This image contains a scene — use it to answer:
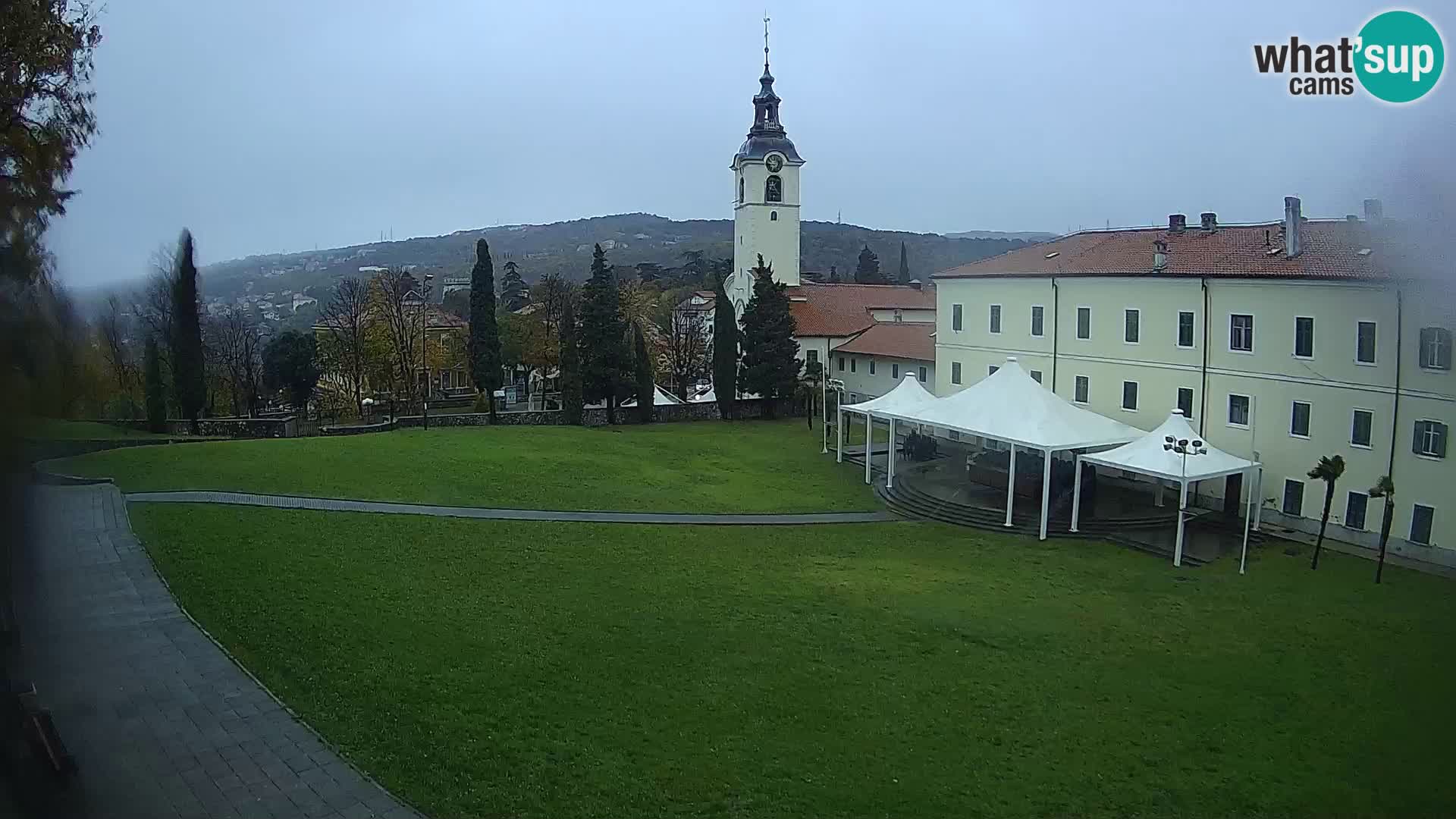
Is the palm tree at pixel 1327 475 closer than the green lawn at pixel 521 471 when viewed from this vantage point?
Yes

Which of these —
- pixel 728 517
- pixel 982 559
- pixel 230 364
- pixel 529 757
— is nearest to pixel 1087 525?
pixel 982 559

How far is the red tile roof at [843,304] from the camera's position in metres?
38.7

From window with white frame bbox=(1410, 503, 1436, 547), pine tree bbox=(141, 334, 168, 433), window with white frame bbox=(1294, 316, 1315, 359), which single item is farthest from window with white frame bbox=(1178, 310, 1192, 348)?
pine tree bbox=(141, 334, 168, 433)

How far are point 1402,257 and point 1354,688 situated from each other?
5217 millimetres

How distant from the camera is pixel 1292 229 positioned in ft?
60.2

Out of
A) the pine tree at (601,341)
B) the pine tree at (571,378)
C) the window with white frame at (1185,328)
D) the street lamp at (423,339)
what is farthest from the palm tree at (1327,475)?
the street lamp at (423,339)

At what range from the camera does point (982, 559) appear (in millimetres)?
16422

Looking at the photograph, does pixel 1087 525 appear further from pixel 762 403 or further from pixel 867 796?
pixel 762 403

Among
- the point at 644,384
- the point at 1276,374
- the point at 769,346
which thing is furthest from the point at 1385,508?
the point at 644,384

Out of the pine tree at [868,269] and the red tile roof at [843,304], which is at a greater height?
the pine tree at [868,269]

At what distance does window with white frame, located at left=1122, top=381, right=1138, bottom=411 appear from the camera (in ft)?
70.2

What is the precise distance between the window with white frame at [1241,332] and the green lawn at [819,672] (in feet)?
15.7

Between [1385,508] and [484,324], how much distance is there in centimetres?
2695

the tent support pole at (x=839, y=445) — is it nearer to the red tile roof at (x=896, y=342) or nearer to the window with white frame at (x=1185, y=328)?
the red tile roof at (x=896, y=342)
